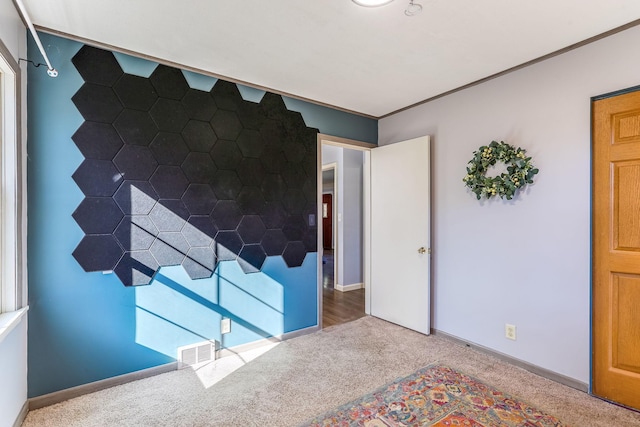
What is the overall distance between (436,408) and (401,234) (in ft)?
5.53

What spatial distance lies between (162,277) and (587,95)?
10.8ft

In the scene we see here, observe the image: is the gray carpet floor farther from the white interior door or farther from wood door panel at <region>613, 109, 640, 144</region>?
wood door panel at <region>613, 109, 640, 144</region>

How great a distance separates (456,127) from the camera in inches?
114

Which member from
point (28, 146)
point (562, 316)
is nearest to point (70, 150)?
point (28, 146)

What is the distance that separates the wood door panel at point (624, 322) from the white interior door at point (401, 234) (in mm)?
1332

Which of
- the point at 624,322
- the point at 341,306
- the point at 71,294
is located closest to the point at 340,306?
the point at 341,306

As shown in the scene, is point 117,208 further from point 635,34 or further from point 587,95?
point 635,34

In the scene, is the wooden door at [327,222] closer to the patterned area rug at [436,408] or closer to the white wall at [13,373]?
the patterned area rug at [436,408]

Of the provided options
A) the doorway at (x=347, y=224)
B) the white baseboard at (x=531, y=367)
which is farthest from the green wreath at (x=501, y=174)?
the doorway at (x=347, y=224)

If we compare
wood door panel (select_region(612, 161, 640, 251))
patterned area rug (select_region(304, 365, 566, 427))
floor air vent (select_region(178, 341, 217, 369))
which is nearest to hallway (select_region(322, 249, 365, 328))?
floor air vent (select_region(178, 341, 217, 369))

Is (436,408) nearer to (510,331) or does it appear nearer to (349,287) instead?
(510,331)

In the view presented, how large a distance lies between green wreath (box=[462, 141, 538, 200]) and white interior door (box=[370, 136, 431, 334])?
1.49 ft

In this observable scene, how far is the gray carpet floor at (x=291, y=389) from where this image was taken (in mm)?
1833

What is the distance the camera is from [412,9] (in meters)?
1.74
